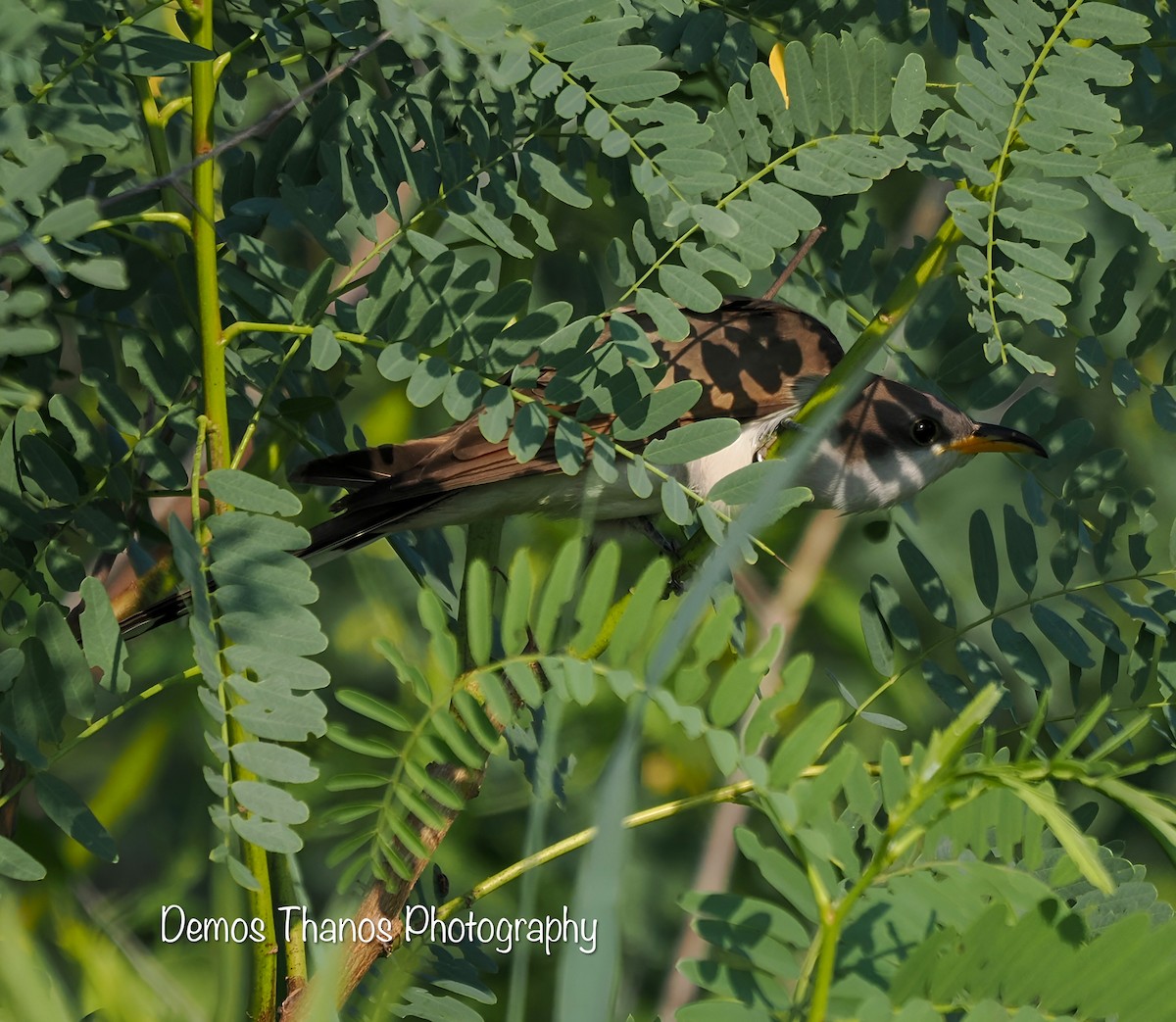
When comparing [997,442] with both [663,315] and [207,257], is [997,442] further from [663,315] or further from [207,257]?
[207,257]

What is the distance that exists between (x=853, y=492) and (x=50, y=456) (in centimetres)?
180

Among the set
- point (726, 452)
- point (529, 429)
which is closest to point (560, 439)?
point (529, 429)

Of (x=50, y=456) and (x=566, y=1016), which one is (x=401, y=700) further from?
(x=566, y=1016)

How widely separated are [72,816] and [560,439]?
67cm

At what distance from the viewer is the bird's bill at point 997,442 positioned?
2.18 m

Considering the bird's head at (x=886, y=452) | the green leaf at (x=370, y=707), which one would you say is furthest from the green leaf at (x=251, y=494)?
the bird's head at (x=886, y=452)

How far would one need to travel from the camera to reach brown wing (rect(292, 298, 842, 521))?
213cm

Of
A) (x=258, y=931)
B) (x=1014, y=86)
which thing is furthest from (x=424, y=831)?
(x=1014, y=86)

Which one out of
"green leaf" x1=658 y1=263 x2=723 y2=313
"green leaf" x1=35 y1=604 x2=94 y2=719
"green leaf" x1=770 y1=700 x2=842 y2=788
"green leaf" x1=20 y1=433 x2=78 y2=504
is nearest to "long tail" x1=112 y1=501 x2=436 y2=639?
"green leaf" x1=20 y1=433 x2=78 y2=504

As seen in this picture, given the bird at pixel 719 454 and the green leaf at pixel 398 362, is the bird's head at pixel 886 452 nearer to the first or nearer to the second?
the bird at pixel 719 454

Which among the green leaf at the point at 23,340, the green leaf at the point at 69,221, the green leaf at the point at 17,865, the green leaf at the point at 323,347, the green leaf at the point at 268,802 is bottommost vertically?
the green leaf at the point at 17,865

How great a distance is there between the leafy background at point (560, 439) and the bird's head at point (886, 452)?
0.46 m

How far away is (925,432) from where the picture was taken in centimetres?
295

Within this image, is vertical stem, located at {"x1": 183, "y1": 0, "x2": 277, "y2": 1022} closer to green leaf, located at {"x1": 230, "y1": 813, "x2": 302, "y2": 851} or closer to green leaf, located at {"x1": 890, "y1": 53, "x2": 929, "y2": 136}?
green leaf, located at {"x1": 230, "y1": 813, "x2": 302, "y2": 851}
